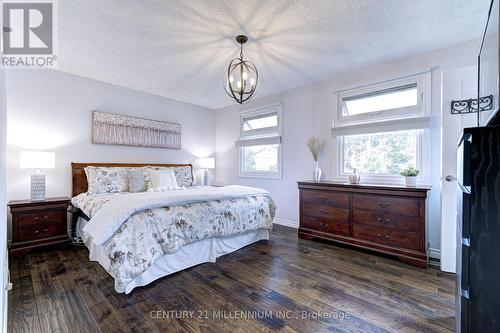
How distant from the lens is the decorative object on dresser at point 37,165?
9.32ft

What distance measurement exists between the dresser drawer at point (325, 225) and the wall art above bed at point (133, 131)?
293 centimetres

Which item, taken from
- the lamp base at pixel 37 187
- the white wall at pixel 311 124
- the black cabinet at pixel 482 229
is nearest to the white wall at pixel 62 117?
the lamp base at pixel 37 187

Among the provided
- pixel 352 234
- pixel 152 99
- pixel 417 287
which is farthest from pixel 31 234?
pixel 417 287

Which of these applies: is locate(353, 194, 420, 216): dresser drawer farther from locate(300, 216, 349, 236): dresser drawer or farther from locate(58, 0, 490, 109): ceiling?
locate(58, 0, 490, 109): ceiling

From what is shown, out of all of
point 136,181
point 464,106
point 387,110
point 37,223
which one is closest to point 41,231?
point 37,223

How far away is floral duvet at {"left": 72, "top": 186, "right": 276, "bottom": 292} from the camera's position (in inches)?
78.0

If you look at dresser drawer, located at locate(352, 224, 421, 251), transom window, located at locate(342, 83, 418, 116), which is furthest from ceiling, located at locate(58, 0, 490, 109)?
dresser drawer, located at locate(352, 224, 421, 251)

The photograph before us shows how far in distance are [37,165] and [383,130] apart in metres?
4.52

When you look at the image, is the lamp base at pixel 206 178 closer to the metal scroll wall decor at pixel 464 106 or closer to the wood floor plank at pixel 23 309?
the wood floor plank at pixel 23 309

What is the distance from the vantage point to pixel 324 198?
3.22 metres

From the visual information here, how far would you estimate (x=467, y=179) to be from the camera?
94 centimetres

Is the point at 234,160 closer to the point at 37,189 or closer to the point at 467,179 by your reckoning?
the point at 37,189

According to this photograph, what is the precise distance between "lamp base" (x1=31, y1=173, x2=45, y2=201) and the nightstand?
9 centimetres

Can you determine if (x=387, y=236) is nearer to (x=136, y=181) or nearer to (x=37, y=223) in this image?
(x=136, y=181)
